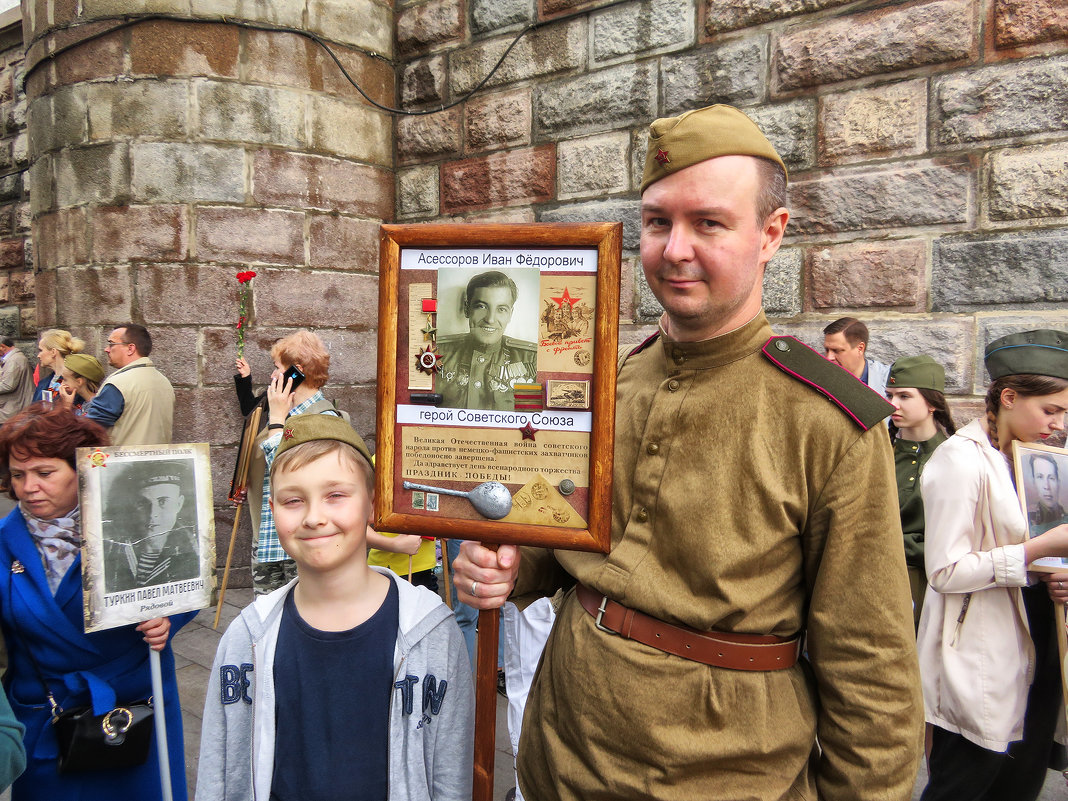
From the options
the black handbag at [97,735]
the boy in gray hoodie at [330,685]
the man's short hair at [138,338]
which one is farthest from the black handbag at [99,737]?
the man's short hair at [138,338]

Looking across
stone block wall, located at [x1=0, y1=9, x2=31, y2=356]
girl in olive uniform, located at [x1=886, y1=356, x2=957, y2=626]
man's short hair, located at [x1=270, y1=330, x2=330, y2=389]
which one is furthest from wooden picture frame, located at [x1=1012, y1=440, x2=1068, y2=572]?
stone block wall, located at [x1=0, y1=9, x2=31, y2=356]

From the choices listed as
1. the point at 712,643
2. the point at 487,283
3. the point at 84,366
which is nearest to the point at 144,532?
the point at 487,283

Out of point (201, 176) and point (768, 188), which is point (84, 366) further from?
point (768, 188)

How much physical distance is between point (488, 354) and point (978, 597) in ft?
6.72

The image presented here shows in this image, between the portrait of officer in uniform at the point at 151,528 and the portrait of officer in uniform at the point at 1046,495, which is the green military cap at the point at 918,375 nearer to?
the portrait of officer in uniform at the point at 1046,495

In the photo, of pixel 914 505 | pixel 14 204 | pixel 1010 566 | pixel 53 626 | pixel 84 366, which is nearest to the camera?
pixel 53 626

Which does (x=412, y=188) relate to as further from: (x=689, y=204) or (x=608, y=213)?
(x=689, y=204)

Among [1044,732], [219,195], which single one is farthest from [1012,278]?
[219,195]

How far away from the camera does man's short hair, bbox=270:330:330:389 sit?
12.8 ft

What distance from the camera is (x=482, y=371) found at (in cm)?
138

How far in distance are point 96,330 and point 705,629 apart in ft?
17.3

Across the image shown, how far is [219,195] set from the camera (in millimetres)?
5148

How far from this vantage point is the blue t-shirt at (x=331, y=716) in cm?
163

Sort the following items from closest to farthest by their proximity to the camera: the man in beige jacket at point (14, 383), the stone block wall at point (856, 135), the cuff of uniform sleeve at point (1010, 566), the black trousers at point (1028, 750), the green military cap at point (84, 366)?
1. the cuff of uniform sleeve at point (1010, 566)
2. the black trousers at point (1028, 750)
3. the stone block wall at point (856, 135)
4. the green military cap at point (84, 366)
5. the man in beige jacket at point (14, 383)
